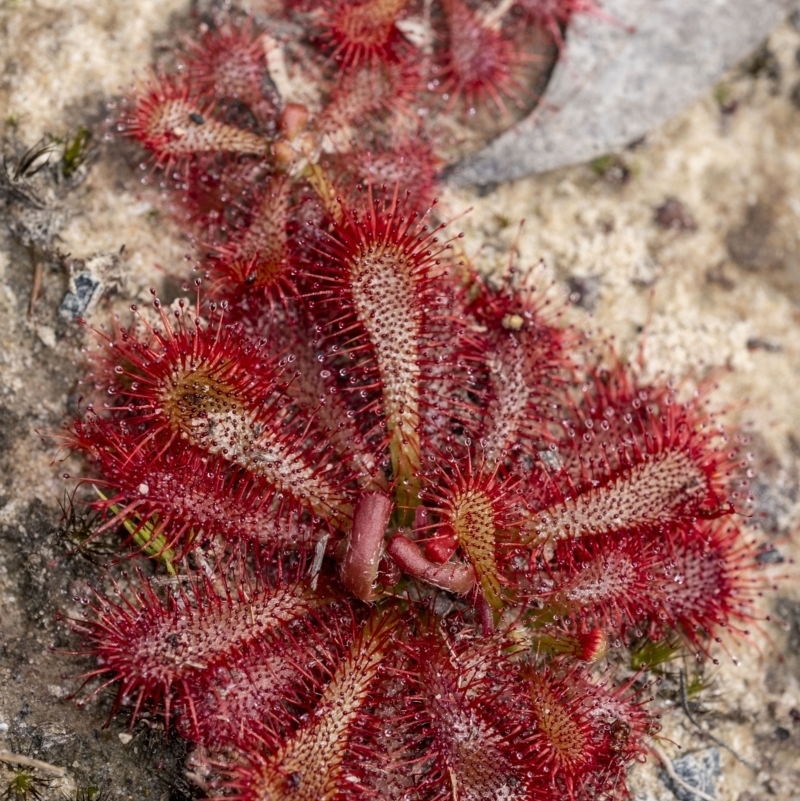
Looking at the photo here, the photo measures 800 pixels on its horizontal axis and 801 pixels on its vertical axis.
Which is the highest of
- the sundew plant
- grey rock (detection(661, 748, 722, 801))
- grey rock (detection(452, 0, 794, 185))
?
grey rock (detection(452, 0, 794, 185))

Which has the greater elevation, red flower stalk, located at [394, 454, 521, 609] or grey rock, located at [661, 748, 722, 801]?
red flower stalk, located at [394, 454, 521, 609]

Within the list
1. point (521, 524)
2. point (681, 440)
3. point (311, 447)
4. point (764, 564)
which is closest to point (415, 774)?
point (521, 524)

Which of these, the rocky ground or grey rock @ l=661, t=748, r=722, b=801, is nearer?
the rocky ground

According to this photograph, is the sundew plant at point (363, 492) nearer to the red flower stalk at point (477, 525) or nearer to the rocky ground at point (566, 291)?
the red flower stalk at point (477, 525)

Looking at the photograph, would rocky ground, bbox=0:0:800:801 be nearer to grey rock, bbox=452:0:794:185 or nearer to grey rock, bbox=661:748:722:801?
grey rock, bbox=661:748:722:801

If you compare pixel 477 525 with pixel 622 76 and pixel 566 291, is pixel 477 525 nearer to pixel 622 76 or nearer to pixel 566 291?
pixel 566 291

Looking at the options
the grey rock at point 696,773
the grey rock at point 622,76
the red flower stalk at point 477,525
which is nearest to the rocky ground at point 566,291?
the grey rock at point 696,773

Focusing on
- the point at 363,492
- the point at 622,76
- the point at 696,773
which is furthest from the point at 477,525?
the point at 622,76

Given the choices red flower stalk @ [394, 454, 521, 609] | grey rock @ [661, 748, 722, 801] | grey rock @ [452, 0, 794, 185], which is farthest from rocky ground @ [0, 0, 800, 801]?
red flower stalk @ [394, 454, 521, 609]
